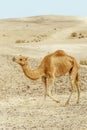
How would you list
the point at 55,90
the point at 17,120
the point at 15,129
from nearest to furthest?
the point at 15,129 < the point at 17,120 < the point at 55,90

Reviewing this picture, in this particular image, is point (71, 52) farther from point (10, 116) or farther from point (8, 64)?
point (10, 116)

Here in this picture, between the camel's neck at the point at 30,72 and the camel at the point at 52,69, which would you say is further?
the camel at the point at 52,69

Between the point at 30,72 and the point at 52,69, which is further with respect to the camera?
the point at 52,69

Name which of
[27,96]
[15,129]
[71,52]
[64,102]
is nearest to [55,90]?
[27,96]

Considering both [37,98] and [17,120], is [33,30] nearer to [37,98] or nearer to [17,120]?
[37,98]

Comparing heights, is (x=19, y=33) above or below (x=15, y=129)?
above

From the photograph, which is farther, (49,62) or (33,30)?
(33,30)

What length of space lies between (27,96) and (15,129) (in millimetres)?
6601

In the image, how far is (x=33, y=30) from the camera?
68250mm

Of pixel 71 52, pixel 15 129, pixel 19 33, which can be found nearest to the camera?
pixel 15 129

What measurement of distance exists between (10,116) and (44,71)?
2.82 meters

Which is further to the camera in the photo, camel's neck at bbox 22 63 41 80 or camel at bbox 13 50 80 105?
camel at bbox 13 50 80 105

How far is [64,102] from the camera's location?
16656mm

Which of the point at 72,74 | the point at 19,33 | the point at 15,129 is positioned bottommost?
the point at 15,129
